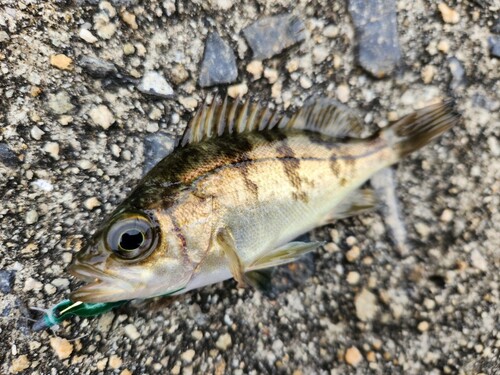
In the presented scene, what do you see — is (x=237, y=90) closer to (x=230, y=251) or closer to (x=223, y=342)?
(x=230, y=251)

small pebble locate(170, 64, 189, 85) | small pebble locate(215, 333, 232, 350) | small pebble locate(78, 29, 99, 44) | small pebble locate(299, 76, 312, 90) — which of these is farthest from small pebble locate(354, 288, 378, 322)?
small pebble locate(78, 29, 99, 44)

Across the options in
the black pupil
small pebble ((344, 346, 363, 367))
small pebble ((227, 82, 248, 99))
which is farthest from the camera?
small pebble ((227, 82, 248, 99))

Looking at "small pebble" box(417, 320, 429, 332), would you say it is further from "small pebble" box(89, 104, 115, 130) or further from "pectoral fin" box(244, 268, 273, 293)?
"small pebble" box(89, 104, 115, 130)

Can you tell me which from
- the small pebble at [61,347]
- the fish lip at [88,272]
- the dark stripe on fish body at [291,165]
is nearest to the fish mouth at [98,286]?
the fish lip at [88,272]

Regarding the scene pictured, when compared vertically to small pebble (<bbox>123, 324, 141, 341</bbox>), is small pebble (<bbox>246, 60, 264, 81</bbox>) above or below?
above

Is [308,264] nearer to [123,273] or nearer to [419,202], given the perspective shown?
[419,202]

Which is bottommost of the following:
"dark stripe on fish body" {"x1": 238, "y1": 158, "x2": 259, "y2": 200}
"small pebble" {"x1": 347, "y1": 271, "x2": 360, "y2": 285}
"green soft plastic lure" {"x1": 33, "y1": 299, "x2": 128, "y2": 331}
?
"small pebble" {"x1": 347, "y1": 271, "x2": 360, "y2": 285}

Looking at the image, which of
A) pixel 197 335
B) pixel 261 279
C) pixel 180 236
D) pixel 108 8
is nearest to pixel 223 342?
pixel 197 335
